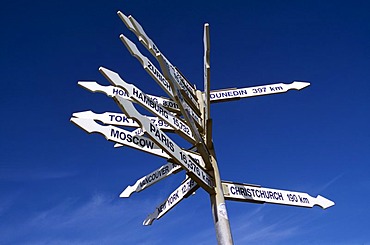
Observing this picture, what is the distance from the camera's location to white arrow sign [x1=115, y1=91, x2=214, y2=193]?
2.99 m

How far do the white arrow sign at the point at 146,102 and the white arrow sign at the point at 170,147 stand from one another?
1.50 ft

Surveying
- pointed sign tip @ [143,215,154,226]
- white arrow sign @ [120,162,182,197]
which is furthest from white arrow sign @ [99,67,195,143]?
pointed sign tip @ [143,215,154,226]

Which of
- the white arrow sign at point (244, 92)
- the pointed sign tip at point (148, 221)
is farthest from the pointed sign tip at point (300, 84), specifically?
the pointed sign tip at point (148, 221)

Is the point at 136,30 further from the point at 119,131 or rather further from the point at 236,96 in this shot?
the point at 236,96

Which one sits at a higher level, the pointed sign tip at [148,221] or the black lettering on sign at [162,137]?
the black lettering on sign at [162,137]

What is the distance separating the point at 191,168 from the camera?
3531mm

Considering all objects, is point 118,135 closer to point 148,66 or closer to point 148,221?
point 148,66

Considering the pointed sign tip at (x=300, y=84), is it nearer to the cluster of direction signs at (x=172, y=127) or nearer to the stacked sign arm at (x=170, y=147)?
the cluster of direction signs at (x=172, y=127)

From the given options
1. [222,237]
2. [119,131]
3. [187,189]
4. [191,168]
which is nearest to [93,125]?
[119,131]

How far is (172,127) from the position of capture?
395 centimetres

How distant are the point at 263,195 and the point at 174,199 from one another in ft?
3.09

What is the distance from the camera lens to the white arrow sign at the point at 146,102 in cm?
350

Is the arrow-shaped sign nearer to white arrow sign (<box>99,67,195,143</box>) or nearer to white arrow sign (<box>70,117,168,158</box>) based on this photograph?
white arrow sign (<box>70,117,168,158</box>)

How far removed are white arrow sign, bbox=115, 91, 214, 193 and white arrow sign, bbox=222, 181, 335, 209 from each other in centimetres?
27
